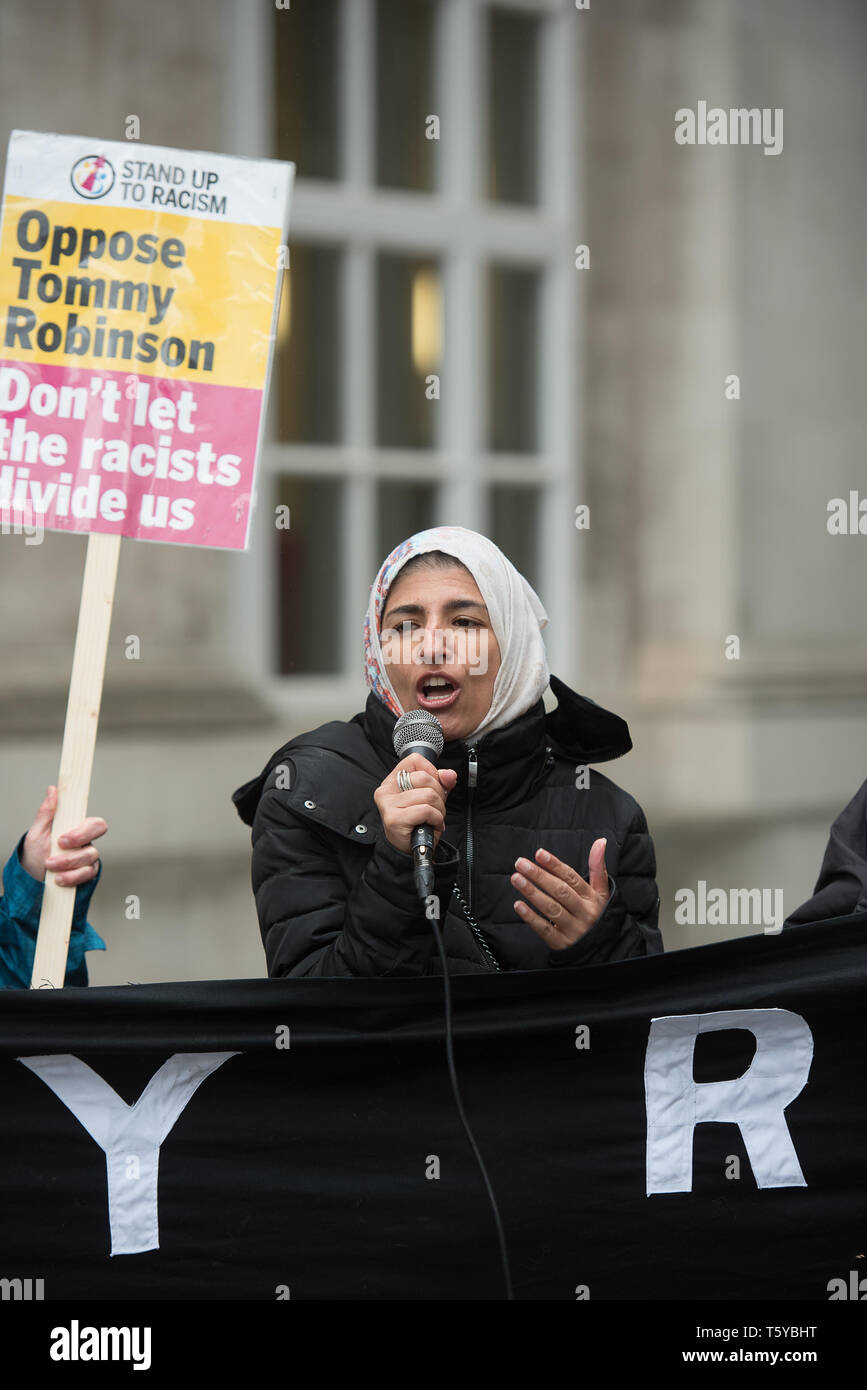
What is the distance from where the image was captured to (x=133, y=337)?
3.24 m

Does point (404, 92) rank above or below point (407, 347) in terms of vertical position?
above

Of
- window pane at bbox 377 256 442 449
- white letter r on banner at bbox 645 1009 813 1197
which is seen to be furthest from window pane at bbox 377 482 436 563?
white letter r on banner at bbox 645 1009 813 1197

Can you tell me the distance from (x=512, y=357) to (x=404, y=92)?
1.26 meters

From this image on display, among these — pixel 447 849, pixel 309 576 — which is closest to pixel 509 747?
pixel 447 849

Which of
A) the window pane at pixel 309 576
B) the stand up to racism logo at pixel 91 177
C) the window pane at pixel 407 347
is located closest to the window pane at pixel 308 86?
the window pane at pixel 407 347

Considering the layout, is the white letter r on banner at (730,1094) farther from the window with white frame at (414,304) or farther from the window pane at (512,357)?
the window pane at (512,357)

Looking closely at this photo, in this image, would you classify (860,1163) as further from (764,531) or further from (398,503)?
(764,531)

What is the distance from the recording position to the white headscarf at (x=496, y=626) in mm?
3043

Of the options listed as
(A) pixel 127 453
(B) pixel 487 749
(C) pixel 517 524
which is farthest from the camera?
(C) pixel 517 524

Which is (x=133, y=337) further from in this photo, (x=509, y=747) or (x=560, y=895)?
(x=560, y=895)

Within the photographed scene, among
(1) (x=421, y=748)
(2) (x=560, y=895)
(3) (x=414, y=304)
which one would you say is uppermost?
(3) (x=414, y=304)

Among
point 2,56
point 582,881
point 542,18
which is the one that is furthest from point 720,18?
point 582,881

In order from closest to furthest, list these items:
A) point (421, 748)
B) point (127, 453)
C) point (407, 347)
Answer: point (421, 748)
point (127, 453)
point (407, 347)

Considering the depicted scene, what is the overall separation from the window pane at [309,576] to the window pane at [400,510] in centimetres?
20
